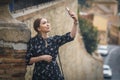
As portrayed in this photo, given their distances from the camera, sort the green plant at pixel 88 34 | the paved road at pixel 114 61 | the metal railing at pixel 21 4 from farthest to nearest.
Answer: the paved road at pixel 114 61 → the green plant at pixel 88 34 → the metal railing at pixel 21 4

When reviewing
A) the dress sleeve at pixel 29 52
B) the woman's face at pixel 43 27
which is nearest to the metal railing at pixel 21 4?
the woman's face at pixel 43 27

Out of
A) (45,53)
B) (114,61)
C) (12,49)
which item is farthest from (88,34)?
(12,49)

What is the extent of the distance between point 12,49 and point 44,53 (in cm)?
47

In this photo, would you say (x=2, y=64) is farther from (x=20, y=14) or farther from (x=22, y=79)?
(x=20, y=14)

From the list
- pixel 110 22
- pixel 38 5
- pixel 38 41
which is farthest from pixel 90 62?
pixel 110 22

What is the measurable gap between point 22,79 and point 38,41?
0.53 metres

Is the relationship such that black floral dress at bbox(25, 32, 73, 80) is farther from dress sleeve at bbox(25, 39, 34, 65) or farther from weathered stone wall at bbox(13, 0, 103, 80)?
weathered stone wall at bbox(13, 0, 103, 80)

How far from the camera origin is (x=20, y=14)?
32.2 ft

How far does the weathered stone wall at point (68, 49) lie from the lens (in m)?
11.0

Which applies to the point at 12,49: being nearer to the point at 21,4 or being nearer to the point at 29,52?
the point at 29,52

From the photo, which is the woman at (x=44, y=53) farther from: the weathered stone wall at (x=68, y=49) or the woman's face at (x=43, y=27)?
the weathered stone wall at (x=68, y=49)

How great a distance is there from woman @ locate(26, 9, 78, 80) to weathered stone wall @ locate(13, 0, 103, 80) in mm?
4461

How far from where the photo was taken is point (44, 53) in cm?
485

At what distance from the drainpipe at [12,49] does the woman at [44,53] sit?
0.21 m
